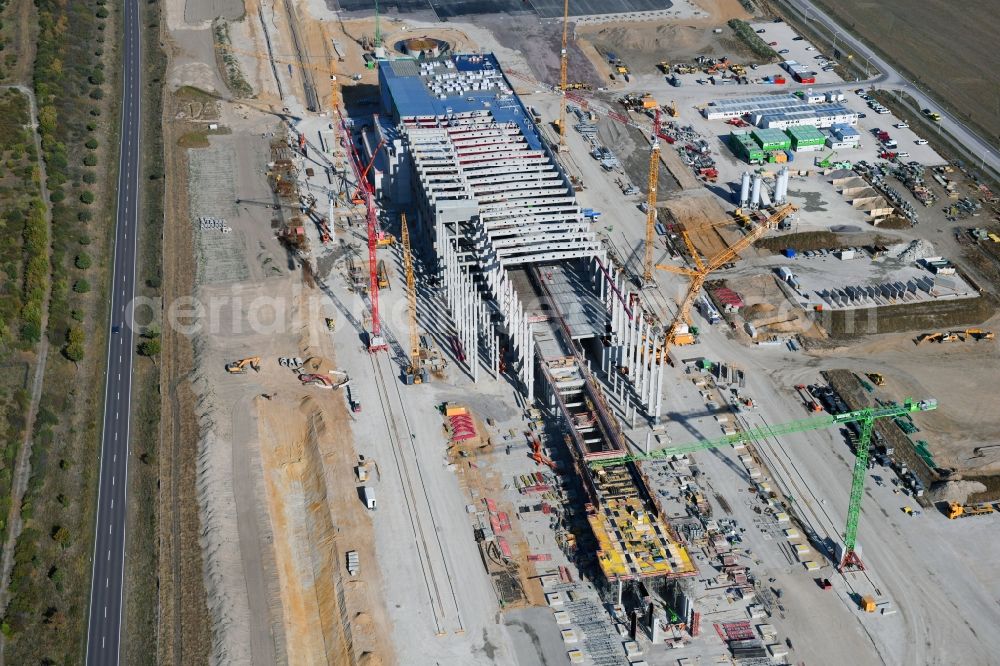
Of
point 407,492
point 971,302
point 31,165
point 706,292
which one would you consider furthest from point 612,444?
point 31,165

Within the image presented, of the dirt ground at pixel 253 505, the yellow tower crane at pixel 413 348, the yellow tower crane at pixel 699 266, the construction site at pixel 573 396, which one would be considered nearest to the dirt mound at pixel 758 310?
the construction site at pixel 573 396

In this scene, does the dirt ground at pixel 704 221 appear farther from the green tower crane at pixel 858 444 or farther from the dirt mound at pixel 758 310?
the green tower crane at pixel 858 444

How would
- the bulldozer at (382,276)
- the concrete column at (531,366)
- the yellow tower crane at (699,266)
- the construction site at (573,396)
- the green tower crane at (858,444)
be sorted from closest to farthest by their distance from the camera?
the construction site at (573,396) → the green tower crane at (858,444) → the concrete column at (531,366) → the yellow tower crane at (699,266) → the bulldozer at (382,276)

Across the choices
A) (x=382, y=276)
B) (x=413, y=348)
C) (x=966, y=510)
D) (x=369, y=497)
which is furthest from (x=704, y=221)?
(x=369, y=497)

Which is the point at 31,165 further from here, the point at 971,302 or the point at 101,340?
the point at 971,302

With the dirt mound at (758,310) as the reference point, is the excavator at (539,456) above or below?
below

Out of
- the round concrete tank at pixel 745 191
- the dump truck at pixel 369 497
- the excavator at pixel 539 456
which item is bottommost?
the dump truck at pixel 369 497

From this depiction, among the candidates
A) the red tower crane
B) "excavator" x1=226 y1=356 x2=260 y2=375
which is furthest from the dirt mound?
"excavator" x1=226 y1=356 x2=260 y2=375
